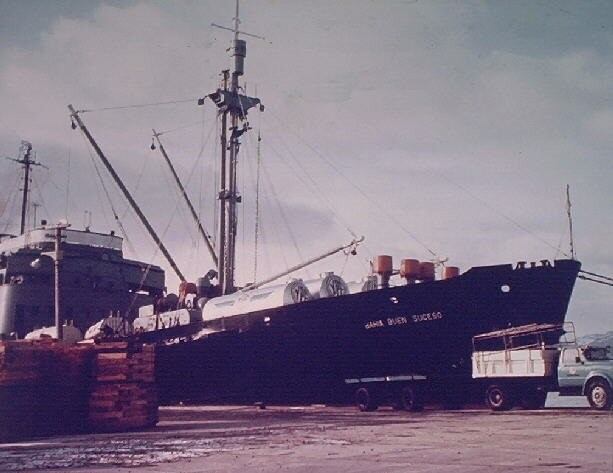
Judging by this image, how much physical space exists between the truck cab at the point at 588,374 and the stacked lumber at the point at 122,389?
42.0ft

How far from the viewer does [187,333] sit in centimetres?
2986

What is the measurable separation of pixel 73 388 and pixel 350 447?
967cm

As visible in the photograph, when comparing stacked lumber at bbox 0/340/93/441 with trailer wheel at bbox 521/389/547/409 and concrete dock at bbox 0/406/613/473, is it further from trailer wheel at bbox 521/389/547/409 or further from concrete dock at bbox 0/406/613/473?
trailer wheel at bbox 521/389/547/409

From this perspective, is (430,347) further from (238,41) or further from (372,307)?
(238,41)

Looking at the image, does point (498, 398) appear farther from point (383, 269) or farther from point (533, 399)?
point (383, 269)

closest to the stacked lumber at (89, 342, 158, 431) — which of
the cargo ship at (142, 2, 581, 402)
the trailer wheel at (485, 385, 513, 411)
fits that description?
the cargo ship at (142, 2, 581, 402)

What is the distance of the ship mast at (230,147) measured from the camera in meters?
35.4

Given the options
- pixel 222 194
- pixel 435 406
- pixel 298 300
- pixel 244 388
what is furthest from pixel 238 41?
pixel 435 406

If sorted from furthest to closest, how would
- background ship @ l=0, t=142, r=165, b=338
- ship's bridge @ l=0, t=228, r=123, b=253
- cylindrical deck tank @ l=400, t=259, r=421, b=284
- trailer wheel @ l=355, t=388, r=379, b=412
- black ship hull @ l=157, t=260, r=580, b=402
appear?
ship's bridge @ l=0, t=228, r=123, b=253, background ship @ l=0, t=142, r=165, b=338, cylindrical deck tank @ l=400, t=259, r=421, b=284, black ship hull @ l=157, t=260, r=580, b=402, trailer wheel @ l=355, t=388, r=379, b=412

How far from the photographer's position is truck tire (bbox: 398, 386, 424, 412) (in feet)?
75.6

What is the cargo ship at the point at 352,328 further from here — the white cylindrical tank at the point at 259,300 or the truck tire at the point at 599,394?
the truck tire at the point at 599,394

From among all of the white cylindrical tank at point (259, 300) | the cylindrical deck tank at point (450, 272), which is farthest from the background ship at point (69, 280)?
the cylindrical deck tank at point (450, 272)

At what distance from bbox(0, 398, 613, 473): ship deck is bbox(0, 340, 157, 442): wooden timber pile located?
1.20m

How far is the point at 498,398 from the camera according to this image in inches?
865
